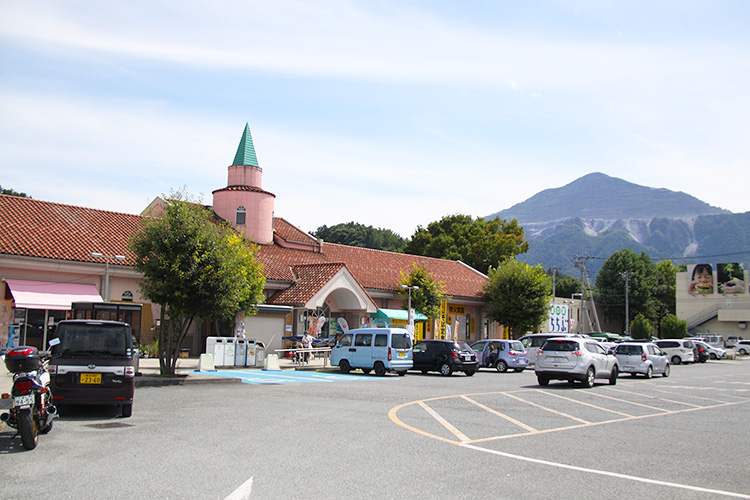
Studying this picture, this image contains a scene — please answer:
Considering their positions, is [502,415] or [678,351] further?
[678,351]

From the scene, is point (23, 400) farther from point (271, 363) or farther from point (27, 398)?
point (271, 363)

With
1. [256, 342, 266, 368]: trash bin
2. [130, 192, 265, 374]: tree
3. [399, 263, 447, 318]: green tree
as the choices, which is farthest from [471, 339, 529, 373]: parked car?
[130, 192, 265, 374]: tree

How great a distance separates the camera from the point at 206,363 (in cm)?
2597

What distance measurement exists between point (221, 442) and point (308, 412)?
4.04m

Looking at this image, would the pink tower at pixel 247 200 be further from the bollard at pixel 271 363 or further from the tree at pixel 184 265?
the tree at pixel 184 265

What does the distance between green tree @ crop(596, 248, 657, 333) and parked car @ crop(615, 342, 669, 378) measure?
60.0 meters

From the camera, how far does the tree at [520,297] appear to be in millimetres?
47188

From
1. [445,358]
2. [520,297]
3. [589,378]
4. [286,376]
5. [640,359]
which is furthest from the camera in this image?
[520,297]

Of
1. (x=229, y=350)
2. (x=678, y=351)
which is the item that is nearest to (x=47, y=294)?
(x=229, y=350)

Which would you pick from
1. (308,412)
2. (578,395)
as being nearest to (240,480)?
(308,412)

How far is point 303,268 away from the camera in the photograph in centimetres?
3972

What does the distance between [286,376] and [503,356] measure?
11.3 m

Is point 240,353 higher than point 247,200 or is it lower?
lower

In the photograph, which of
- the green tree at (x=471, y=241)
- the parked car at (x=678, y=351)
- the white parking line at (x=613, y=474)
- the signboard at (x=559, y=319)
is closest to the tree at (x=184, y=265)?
the white parking line at (x=613, y=474)
